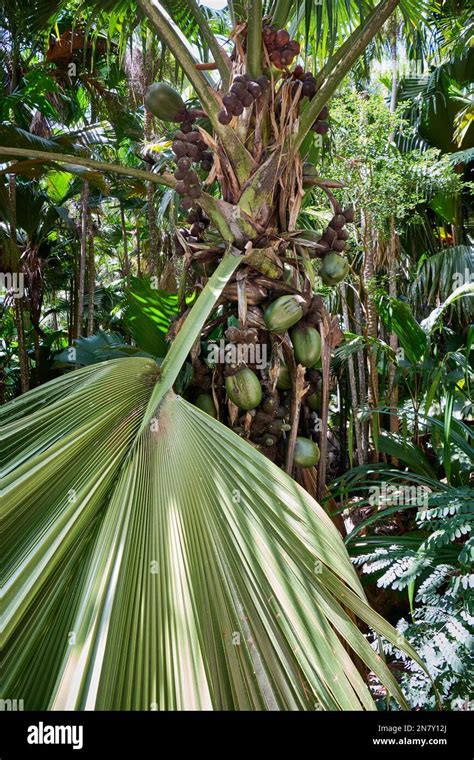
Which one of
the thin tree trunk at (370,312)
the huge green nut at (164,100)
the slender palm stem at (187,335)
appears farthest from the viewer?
the thin tree trunk at (370,312)

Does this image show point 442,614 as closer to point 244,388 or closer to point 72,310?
point 244,388

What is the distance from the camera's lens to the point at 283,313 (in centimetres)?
174

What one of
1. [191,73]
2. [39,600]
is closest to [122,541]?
[39,600]

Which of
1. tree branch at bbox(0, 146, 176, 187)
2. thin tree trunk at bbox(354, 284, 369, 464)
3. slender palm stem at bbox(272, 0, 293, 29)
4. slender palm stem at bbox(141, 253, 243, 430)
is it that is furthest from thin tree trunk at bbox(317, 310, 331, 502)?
thin tree trunk at bbox(354, 284, 369, 464)

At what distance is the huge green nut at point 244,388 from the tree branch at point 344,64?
2.35 ft

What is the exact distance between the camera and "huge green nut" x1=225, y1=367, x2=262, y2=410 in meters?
1.67

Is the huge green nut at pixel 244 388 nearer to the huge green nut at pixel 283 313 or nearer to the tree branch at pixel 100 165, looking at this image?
the huge green nut at pixel 283 313

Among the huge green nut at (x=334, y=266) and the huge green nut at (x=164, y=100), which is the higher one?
the huge green nut at (x=164, y=100)

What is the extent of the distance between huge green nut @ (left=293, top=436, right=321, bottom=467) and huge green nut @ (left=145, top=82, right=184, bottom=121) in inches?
44.5

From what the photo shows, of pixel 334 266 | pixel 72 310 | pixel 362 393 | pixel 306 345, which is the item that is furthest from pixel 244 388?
pixel 72 310

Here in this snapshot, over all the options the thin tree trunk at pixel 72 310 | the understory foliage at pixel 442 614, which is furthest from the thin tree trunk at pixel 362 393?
the thin tree trunk at pixel 72 310

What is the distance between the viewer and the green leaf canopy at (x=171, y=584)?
81 cm
